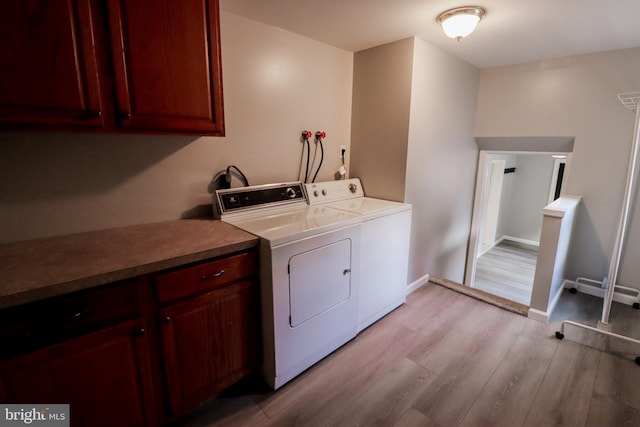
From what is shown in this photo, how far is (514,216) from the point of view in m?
5.83

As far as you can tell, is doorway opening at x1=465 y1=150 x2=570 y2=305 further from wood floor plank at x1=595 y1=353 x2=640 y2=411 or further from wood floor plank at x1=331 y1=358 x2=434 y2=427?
wood floor plank at x1=331 y1=358 x2=434 y2=427

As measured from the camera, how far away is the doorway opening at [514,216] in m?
4.57

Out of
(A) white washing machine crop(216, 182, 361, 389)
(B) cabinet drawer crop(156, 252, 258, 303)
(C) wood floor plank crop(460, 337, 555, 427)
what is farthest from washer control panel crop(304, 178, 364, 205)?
(C) wood floor plank crop(460, 337, 555, 427)

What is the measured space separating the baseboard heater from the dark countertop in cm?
323

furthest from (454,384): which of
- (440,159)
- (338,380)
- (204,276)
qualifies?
(440,159)

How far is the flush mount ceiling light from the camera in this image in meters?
1.84

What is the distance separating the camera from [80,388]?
1.15m

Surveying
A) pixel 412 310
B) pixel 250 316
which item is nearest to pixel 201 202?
pixel 250 316

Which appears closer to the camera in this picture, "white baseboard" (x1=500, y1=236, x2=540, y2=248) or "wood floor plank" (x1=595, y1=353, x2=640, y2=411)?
"wood floor plank" (x1=595, y1=353, x2=640, y2=411)

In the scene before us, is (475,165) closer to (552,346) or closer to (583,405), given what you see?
(552,346)

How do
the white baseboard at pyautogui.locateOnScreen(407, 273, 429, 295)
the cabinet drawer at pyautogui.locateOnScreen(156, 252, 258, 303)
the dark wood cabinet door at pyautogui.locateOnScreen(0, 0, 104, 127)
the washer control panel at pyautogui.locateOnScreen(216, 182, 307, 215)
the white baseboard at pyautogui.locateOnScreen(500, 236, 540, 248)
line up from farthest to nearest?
the white baseboard at pyautogui.locateOnScreen(500, 236, 540, 248), the white baseboard at pyautogui.locateOnScreen(407, 273, 429, 295), the washer control panel at pyautogui.locateOnScreen(216, 182, 307, 215), the cabinet drawer at pyautogui.locateOnScreen(156, 252, 258, 303), the dark wood cabinet door at pyautogui.locateOnScreen(0, 0, 104, 127)

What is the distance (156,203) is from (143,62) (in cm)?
81

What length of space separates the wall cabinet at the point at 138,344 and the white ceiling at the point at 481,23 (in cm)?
156

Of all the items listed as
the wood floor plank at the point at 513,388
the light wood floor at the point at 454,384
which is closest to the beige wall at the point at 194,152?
the light wood floor at the point at 454,384
